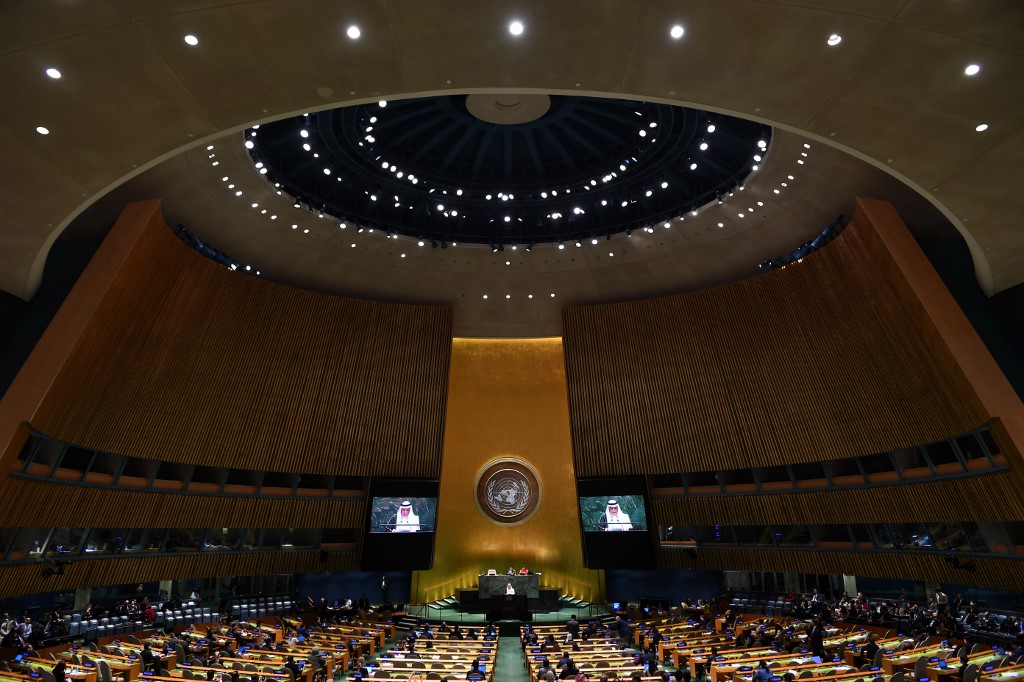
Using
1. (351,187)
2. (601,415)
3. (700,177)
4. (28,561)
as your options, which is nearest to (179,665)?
(28,561)

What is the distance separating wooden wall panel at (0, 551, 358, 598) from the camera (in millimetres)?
13086

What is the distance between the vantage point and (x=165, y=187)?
14391 millimetres

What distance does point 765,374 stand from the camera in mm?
18188

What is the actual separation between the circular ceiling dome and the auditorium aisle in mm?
11351

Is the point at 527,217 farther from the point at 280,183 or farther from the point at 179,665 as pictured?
the point at 179,665

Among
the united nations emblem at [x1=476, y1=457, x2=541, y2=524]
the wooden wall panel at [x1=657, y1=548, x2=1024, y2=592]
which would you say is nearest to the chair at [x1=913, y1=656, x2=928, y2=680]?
the wooden wall panel at [x1=657, y1=548, x2=1024, y2=592]

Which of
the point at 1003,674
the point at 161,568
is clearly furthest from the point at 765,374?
the point at 161,568

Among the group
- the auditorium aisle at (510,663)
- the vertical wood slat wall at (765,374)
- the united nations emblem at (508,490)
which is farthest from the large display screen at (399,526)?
the vertical wood slat wall at (765,374)

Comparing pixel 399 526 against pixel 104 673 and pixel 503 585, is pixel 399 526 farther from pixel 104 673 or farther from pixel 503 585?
pixel 104 673

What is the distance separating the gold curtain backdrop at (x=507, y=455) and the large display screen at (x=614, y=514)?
3173 millimetres

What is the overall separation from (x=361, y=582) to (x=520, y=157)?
15273 mm

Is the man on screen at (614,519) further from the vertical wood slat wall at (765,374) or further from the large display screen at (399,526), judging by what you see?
the large display screen at (399,526)

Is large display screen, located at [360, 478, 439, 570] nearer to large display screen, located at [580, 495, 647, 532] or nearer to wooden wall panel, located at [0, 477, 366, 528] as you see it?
wooden wall panel, located at [0, 477, 366, 528]

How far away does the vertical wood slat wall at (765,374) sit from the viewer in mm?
14445
